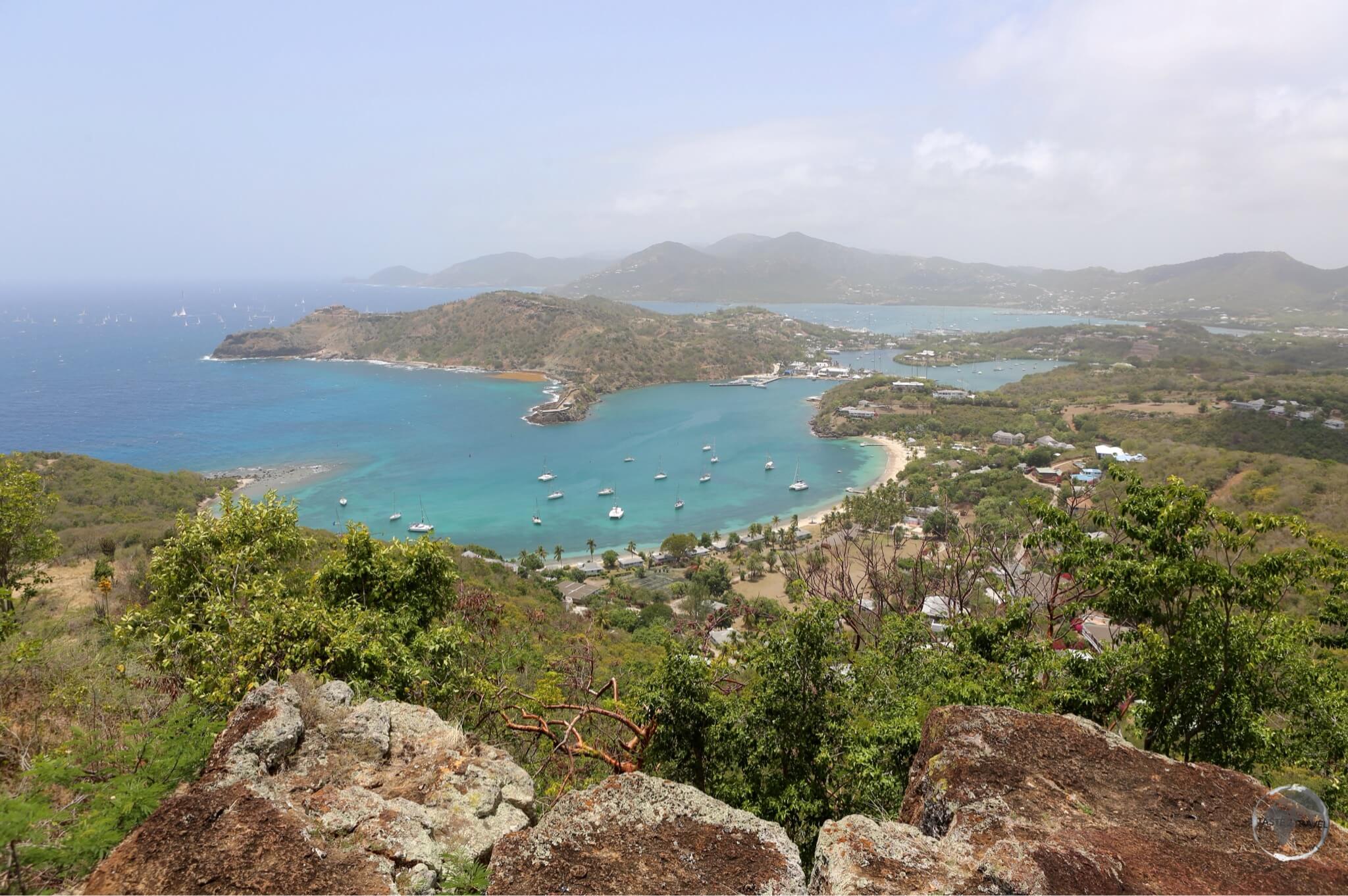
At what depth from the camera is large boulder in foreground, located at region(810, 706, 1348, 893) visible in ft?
12.5

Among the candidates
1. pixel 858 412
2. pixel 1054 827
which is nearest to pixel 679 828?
pixel 1054 827

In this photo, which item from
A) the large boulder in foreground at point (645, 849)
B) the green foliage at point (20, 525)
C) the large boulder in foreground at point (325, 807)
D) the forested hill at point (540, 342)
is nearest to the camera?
the large boulder in foreground at point (325, 807)

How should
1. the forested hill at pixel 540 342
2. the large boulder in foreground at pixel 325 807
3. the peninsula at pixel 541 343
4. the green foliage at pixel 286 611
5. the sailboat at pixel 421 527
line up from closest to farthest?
the large boulder in foreground at pixel 325 807
the green foliage at pixel 286 611
the sailboat at pixel 421 527
the peninsula at pixel 541 343
the forested hill at pixel 540 342

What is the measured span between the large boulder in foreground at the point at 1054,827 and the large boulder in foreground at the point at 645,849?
1.23 feet

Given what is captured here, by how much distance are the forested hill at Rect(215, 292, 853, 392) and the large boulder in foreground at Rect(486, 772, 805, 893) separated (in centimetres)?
9487

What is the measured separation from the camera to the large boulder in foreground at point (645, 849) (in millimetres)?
3785

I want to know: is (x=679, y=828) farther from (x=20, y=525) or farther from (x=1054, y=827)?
(x=20, y=525)

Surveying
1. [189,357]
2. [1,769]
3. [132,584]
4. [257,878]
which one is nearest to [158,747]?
[1,769]

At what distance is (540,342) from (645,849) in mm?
112733

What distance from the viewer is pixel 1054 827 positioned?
4.38m

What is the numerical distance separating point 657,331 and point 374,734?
119m

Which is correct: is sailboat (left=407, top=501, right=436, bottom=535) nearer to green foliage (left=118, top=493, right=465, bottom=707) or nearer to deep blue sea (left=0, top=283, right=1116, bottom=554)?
deep blue sea (left=0, top=283, right=1116, bottom=554)

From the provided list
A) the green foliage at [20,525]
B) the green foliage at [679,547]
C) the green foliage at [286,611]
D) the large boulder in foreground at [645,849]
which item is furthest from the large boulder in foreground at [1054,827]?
the green foliage at [679,547]

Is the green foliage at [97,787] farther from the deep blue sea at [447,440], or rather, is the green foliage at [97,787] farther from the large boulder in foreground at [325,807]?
the deep blue sea at [447,440]
